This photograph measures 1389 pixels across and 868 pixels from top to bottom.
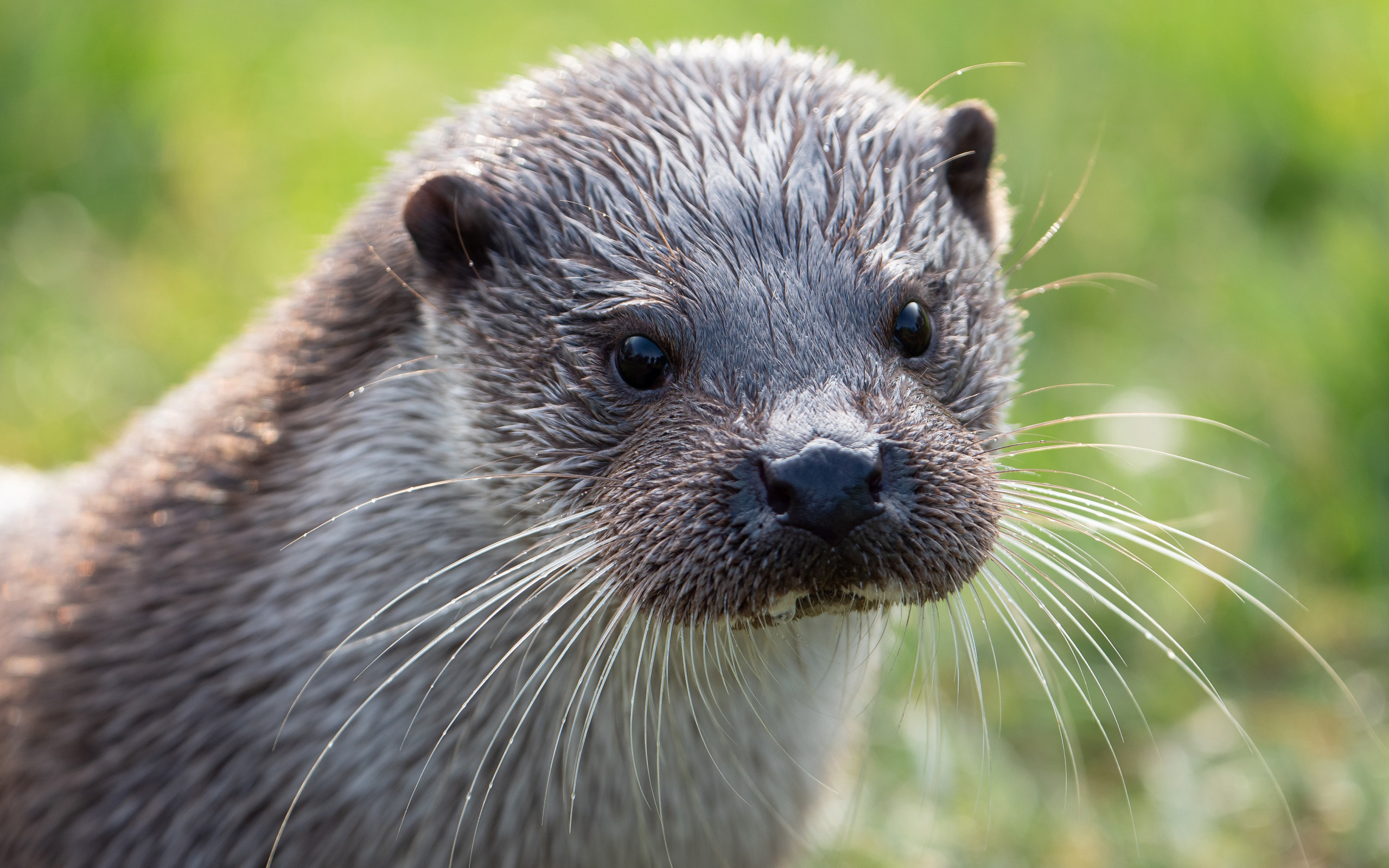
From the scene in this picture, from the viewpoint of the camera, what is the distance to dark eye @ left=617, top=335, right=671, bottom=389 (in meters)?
1.85

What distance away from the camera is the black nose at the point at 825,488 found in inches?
62.7

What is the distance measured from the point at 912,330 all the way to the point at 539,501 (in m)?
0.57

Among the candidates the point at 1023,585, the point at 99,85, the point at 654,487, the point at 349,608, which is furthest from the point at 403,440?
the point at 99,85

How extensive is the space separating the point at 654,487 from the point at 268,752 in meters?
0.79

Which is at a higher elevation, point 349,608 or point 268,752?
point 349,608

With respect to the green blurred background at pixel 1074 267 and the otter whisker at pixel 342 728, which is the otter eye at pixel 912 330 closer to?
the otter whisker at pixel 342 728

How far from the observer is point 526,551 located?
1862mm

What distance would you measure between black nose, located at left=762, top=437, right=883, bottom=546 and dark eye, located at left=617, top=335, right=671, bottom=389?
290mm

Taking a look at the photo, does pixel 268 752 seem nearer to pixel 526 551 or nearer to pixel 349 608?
pixel 349 608

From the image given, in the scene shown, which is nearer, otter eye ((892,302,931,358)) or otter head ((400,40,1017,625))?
otter head ((400,40,1017,625))

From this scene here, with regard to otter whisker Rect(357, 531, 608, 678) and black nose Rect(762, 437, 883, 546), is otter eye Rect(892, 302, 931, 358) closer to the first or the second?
black nose Rect(762, 437, 883, 546)

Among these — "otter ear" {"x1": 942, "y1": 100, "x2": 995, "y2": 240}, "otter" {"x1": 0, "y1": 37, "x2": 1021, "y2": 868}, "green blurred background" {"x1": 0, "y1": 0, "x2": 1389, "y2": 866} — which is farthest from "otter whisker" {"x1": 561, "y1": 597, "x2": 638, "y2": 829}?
"otter ear" {"x1": 942, "y1": 100, "x2": 995, "y2": 240}

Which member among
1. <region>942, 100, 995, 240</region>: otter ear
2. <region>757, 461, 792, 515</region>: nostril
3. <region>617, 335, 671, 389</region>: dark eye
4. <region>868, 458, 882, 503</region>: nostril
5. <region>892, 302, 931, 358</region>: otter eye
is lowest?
<region>868, 458, 882, 503</region>: nostril

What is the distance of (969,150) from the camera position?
2.15 meters
